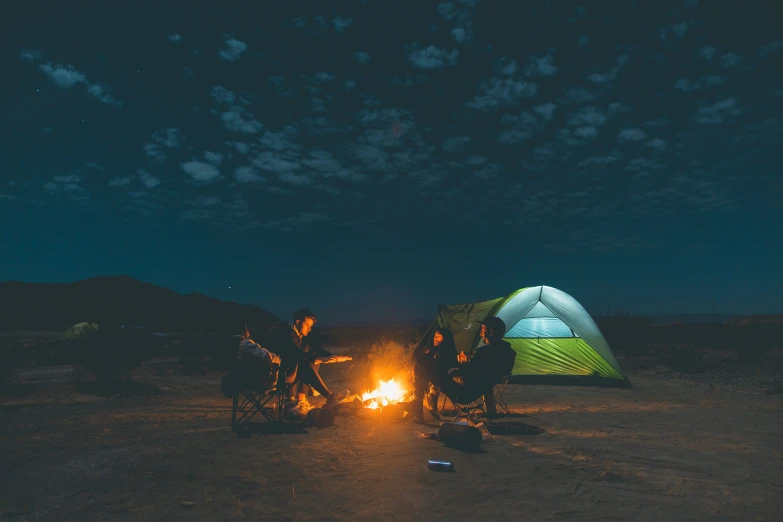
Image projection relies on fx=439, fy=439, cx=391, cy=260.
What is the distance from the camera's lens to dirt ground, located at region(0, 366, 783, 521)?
3.71 meters

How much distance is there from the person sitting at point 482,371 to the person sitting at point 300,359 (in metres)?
1.97

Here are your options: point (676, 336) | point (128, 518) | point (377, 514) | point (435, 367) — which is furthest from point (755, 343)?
point (128, 518)

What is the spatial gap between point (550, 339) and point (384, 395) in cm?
519

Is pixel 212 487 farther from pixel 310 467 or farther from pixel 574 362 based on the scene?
pixel 574 362

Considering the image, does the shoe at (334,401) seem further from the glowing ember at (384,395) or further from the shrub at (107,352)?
the shrub at (107,352)

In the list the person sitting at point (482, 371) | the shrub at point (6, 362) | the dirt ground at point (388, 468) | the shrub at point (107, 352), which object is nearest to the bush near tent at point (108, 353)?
the shrub at point (107, 352)

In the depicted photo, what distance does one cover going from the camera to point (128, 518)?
11.5 feet

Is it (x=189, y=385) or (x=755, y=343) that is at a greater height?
(x=755, y=343)

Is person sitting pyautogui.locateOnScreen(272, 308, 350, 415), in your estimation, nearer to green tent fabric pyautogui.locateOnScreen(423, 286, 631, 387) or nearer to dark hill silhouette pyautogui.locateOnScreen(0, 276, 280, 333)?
green tent fabric pyautogui.locateOnScreen(423, 286, 631, 387)

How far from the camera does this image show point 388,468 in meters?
4.82

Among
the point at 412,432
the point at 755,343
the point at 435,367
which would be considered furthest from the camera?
the point at 755,343

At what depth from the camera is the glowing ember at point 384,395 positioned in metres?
8.04

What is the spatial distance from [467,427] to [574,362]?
21.8 ft

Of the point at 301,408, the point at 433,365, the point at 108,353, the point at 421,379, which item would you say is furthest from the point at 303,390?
the point at 108,353
